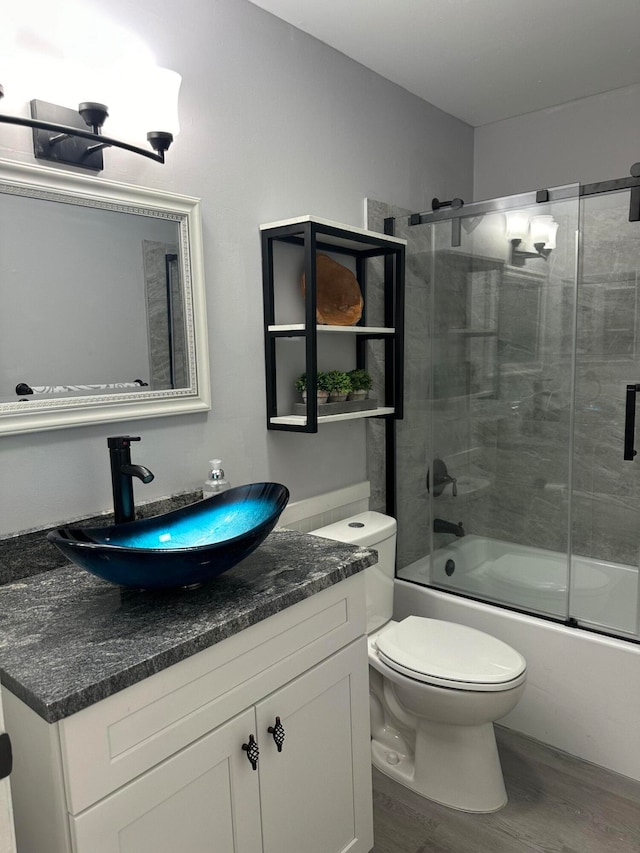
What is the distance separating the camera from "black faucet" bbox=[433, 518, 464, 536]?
2.63 metres

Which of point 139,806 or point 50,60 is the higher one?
point 50,60

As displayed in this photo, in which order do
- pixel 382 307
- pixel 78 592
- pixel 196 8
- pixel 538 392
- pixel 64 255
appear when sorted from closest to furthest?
pixel 78 592 → pixel 64 255 → pixel 196 8 → pixel 538 392 → pixel 382 307

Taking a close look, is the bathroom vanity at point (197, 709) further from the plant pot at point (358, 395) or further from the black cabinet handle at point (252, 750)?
the plant pot at point (358, 395)

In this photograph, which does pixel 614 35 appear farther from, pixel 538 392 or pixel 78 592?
pixel 78 592

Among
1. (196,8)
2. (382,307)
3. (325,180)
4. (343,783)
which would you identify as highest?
(196,8)

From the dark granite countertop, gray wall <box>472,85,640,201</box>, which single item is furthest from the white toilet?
gray wall <box>472,85,640,201</box>

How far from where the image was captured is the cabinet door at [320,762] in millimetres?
1338

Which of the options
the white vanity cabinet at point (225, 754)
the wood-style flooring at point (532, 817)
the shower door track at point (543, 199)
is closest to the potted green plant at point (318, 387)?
the white vanity cabinet at point (225, 754)

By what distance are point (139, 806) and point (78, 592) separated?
457mm

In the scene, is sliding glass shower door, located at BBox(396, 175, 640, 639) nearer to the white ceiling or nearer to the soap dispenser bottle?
the white ceiling

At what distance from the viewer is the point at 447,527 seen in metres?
2.64

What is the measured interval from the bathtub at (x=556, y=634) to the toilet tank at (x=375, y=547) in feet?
1.13

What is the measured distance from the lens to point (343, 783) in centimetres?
→ 153

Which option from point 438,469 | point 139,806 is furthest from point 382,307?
point 139,806
